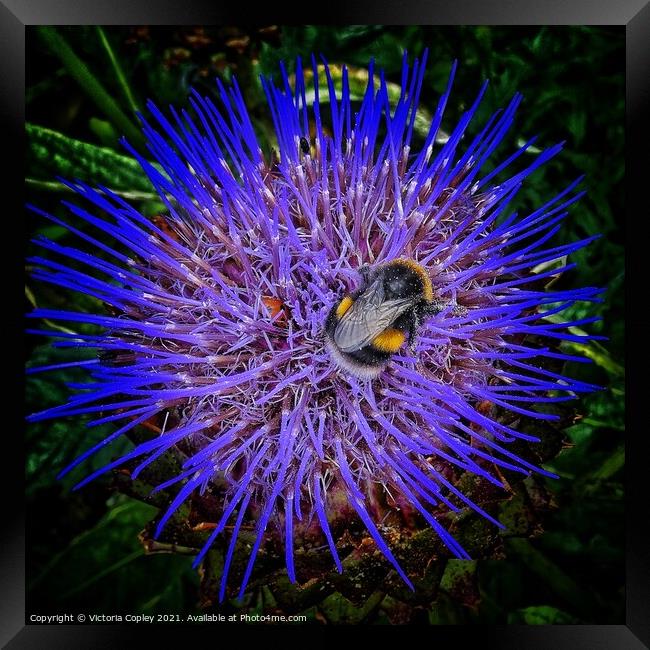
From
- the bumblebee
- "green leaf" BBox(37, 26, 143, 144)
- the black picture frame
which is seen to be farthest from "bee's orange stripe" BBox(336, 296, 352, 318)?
"green leaf" BBox(37, 26, 143, 144)

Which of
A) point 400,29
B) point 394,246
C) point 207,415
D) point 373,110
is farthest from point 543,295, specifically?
point 400,29

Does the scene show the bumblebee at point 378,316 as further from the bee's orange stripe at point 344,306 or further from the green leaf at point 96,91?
the green leaf at point 96,91

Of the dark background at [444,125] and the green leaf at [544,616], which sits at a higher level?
the dark background at [444,125]

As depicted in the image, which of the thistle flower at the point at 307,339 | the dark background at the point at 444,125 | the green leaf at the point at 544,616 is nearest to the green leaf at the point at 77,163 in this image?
the dark background at the point at 444,125

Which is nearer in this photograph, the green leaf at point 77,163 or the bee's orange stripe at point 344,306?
the bee's orange stripe at point 344,306

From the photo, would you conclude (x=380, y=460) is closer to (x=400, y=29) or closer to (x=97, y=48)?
(x=400, y=29)
